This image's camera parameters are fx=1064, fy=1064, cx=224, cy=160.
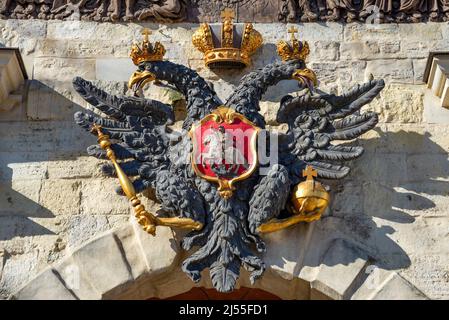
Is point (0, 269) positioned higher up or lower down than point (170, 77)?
lower down

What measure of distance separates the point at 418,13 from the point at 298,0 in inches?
29.1

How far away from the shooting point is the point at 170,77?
19.8 ft

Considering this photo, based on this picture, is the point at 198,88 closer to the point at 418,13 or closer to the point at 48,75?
the point at 48,75

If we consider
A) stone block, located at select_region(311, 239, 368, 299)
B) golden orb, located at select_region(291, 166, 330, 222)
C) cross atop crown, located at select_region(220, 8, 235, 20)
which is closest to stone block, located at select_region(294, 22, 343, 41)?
cross atop crown, located at select_region(220, 8, 235, 20)

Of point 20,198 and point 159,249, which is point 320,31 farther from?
point 20,198

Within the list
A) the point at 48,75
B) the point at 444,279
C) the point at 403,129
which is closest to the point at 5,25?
the point at 48,75

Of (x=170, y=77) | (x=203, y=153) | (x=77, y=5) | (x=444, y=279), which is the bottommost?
(x=444, y=279)

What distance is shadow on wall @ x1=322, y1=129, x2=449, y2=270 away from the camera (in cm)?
595

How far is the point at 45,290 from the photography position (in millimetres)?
5793

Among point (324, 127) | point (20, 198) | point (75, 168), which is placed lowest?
point (20, 198)

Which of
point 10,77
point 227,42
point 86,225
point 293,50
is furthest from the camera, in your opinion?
point 227,42

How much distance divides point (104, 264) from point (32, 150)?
2.79 ft

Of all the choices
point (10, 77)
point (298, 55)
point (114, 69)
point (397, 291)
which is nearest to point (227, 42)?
point (298, 55)

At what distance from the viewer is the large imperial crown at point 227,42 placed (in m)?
6.29
